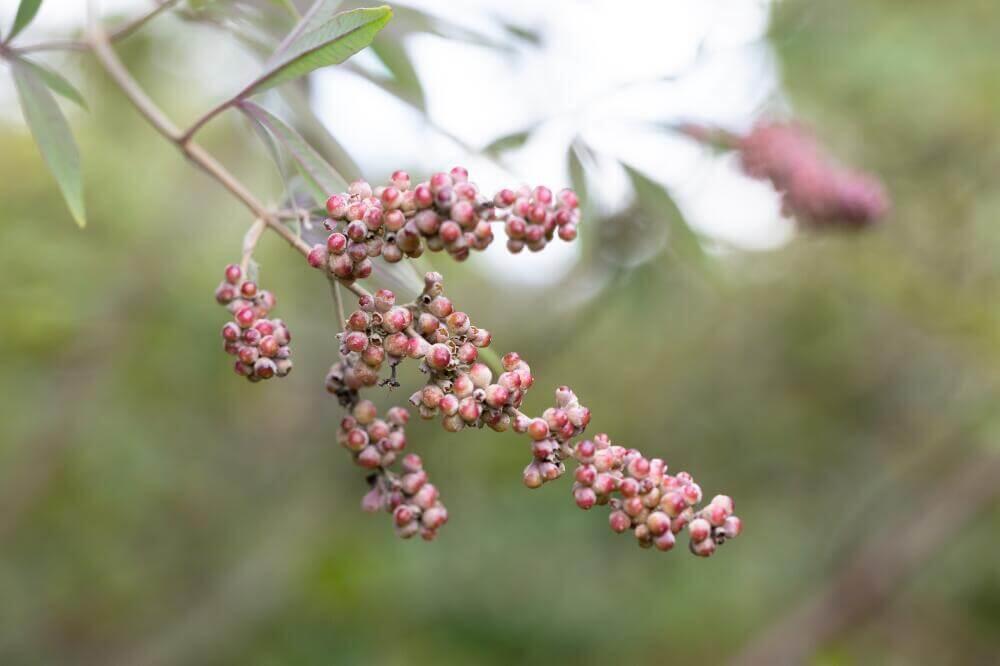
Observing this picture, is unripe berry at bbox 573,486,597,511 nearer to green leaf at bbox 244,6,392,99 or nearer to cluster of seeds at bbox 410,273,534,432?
cluster of seeds at bbox 410,273,534,432

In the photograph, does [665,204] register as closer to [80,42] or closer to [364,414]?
[364,414]

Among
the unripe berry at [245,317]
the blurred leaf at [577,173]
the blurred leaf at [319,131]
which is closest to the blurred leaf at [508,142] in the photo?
the blurred leaf at [577,173]

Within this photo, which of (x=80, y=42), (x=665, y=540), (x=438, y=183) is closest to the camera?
(x=438, y=183)

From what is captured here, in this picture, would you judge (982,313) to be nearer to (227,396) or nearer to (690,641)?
(690,641)

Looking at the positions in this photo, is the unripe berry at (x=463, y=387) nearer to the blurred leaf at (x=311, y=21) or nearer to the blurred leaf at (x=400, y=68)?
the blurred leaf at (x=311, y=21)

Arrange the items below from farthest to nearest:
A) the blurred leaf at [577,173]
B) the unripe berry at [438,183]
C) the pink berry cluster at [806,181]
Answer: the pink berry cluster at [806,181]
the blurred leaf at [577,173]
the unripe berry at [438,183]

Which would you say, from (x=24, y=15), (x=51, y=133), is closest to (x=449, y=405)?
(x=51, y=133)

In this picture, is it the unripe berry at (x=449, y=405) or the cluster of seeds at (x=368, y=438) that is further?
the cluster of seeds at (x=368, y=438)
